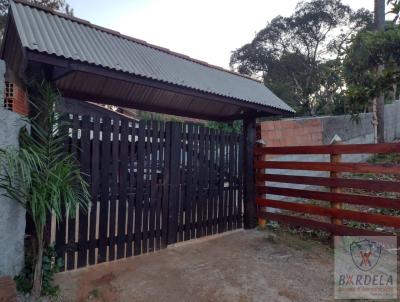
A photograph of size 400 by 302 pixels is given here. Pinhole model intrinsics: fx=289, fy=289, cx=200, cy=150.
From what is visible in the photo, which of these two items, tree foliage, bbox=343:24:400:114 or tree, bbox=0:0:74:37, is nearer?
tree foliage, bbox=343:24:400:114

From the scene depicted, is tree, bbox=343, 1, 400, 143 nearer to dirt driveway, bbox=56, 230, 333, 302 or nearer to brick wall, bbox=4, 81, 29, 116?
dirt driveway, bbox=56, 230, 333, 302

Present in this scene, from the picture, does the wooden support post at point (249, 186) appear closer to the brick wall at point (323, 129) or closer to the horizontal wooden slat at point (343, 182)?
the horizontal wooden slat at point (343, 182)

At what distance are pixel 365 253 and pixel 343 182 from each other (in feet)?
3.18

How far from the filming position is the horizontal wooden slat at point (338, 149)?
3.72m

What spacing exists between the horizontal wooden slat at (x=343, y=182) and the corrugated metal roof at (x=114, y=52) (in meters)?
1.29

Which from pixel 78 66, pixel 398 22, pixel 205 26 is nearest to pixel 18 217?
pixel 78 66

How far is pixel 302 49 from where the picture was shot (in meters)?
18.0

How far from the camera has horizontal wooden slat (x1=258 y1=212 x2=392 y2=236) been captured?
3940mm

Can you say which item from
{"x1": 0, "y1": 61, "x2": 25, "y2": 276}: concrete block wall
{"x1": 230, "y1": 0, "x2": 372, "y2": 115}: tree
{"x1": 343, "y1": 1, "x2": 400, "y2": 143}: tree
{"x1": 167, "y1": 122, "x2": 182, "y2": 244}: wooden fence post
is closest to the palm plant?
{"x1": 0, "y1": 61, "x2": 25, "y2": 276}: concrete block wall

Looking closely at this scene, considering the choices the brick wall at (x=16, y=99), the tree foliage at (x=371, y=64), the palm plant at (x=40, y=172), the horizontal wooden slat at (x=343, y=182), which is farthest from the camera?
the horizontal wooden slat at (x=343, y=182)

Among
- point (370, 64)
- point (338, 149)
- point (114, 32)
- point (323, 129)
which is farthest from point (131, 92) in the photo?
point (323, 129)

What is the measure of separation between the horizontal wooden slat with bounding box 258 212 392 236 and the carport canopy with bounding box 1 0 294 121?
185 centimetres

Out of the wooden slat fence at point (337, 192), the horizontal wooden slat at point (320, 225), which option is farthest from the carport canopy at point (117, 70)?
the horizontal wooden slat at point (320, 225)

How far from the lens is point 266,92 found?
5855 millimetres
